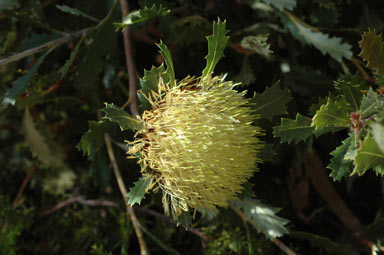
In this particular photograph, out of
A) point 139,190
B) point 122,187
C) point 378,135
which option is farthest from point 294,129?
point 122,187

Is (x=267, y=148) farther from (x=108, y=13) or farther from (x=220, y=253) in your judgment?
(x=108, y=13)

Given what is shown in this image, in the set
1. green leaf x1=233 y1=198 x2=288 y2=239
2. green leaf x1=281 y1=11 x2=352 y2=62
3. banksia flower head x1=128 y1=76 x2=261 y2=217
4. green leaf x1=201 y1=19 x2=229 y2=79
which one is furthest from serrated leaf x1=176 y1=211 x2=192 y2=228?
green leaf x1=281 y1=11 x2=352 y2=62

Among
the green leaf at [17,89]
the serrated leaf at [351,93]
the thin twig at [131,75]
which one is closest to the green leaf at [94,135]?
the thin twig at [131,75]

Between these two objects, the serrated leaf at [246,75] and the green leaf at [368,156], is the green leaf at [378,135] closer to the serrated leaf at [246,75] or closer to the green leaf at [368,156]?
the green leaf at [368,156]

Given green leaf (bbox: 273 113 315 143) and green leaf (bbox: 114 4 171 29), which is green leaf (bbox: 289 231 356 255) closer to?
green leaf (bbox: 273 113 315 143)

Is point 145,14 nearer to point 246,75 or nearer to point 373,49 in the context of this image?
point 246,75
